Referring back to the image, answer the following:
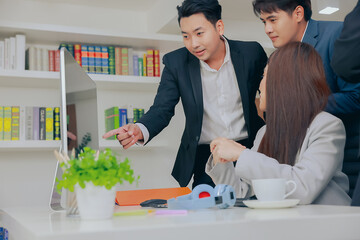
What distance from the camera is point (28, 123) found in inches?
125

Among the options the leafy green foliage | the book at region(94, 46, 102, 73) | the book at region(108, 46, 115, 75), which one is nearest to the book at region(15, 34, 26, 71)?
the book at region(94, 46, 102, 73)

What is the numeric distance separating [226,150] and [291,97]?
0.29m

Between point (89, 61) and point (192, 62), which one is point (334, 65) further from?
point (89, 61)

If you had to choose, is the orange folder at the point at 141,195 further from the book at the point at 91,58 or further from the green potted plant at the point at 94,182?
the book at the point at 91,58

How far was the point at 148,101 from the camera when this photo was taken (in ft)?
12.3

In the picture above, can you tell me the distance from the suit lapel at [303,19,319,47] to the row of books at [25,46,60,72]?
6.58 feet

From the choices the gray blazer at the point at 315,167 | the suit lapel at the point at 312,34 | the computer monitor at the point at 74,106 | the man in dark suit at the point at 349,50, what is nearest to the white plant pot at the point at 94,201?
the computer monitor at the point at 74,106

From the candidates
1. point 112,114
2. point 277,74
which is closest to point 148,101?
point 112,114

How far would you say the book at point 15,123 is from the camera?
123 inches

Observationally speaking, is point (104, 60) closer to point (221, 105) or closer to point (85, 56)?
point (85, 56)

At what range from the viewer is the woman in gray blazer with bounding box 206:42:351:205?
116 cm

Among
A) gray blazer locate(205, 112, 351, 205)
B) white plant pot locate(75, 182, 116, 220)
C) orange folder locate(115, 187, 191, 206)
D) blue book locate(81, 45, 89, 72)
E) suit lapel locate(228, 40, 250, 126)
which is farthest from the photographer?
blue book locate(81, 45, 89, 72)

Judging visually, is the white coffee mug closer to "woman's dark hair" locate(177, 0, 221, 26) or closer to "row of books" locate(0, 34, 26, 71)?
"woman's dark hair" locate(177, 0, 221, 26)

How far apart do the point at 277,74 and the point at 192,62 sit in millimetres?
883
